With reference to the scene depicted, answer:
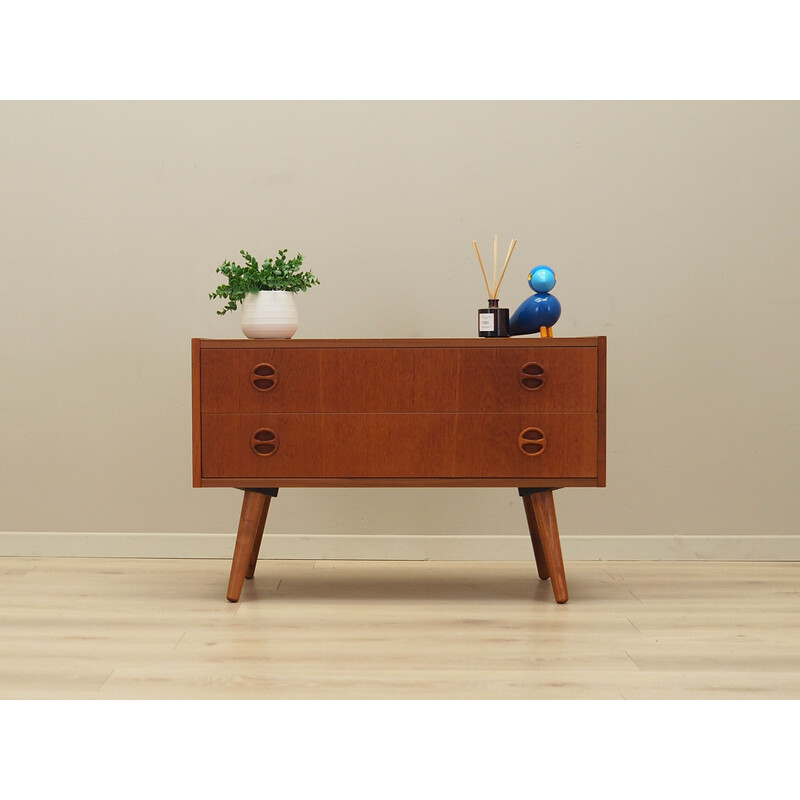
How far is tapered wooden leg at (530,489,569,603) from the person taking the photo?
2000 mm

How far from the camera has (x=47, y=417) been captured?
8.20ft

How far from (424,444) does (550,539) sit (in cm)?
35

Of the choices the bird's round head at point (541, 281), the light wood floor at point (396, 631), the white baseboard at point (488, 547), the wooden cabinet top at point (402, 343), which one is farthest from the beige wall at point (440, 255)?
the wooden cabinet top at point (402, 343)

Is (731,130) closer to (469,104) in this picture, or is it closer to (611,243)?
(611,243)

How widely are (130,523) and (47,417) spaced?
37cm

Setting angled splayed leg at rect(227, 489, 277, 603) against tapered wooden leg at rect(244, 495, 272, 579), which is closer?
angled splayed leg at rect(227, 489, 277, 603)

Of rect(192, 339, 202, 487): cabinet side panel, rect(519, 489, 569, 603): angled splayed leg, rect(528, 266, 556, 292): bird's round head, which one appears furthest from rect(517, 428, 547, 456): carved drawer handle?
rect(192, 339, 202, 487): cabinet side panel

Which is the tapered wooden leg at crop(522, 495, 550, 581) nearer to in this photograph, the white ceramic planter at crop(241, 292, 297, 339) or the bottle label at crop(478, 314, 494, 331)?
the bottle label at crop(478, 314, 494, 331)

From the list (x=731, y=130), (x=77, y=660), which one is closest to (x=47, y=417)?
(x=77, y=660)

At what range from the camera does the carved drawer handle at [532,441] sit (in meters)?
1.97

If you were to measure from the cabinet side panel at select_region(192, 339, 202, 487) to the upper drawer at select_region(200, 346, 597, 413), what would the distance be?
1 cm

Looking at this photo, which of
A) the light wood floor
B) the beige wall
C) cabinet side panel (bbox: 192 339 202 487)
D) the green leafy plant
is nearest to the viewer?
the light wood floor

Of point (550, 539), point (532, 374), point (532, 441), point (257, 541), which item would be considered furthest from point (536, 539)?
point (257, 541)

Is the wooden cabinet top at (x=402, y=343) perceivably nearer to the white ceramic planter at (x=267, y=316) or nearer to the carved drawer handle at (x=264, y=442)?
the white ceramic planter at (x=267, y=316)
